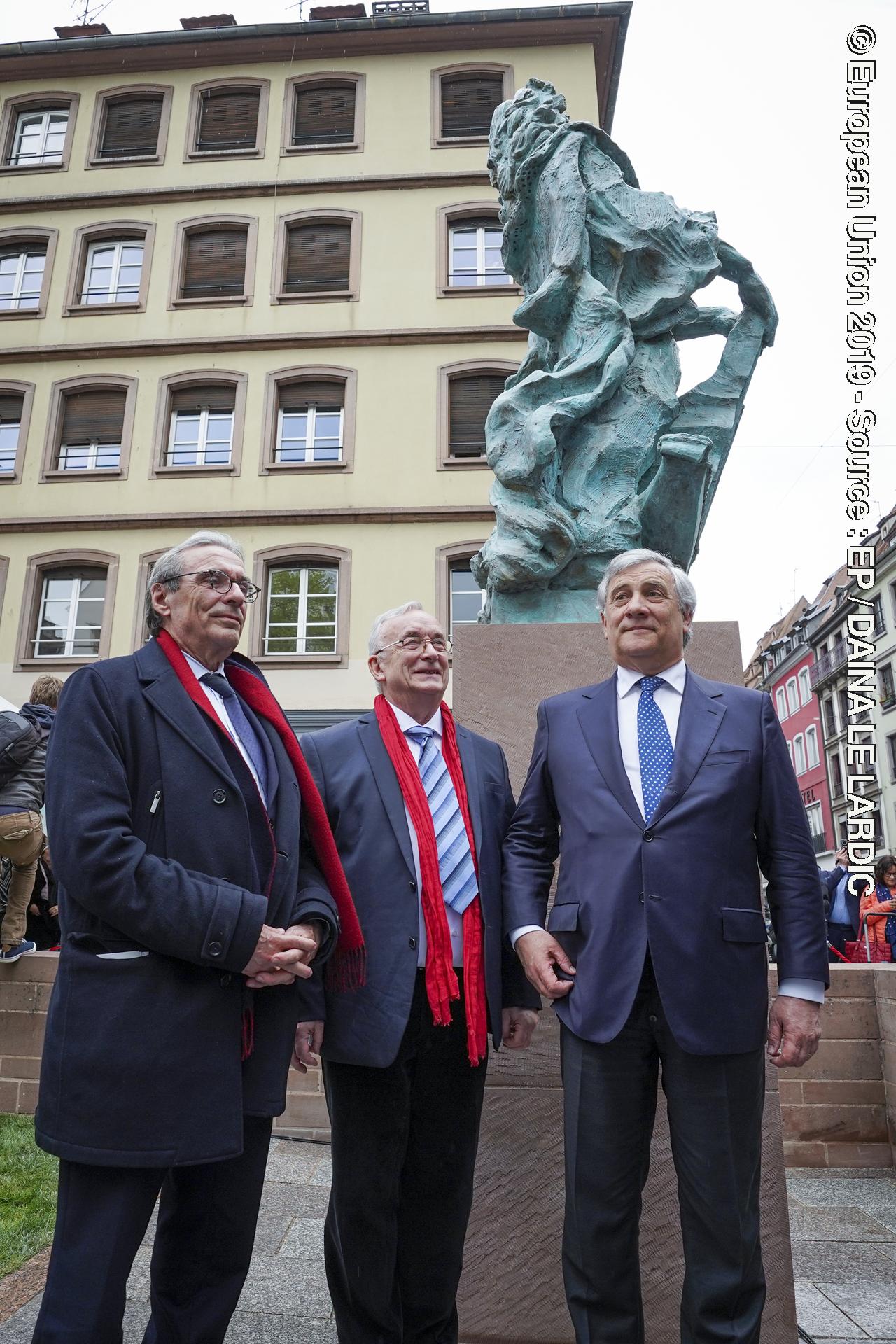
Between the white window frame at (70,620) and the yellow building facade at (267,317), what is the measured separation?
0.05 meters

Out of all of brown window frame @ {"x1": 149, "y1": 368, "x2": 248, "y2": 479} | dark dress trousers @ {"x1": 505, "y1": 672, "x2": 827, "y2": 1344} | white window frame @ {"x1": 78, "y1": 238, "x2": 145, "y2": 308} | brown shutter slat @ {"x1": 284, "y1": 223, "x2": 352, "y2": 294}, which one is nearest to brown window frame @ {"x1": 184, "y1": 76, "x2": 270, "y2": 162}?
white window frame @ {"x1": 78, "y1": 238, "x2": 145, "y2": 308}

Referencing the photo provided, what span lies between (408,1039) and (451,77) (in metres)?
20.6

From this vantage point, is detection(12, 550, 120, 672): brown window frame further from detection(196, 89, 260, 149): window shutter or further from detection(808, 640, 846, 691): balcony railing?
detection(808, 640, 846, 691): balcony railing

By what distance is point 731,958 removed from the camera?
81.5 inches

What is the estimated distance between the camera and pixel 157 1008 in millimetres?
1842

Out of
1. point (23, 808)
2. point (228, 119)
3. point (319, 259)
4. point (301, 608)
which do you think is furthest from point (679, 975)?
point (228, 119)

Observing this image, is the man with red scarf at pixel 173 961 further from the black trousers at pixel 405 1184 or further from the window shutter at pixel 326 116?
the window shutter at pixel 326 116

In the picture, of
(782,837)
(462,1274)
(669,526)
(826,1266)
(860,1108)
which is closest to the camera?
(782,837)

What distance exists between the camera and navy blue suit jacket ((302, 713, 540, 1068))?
224cm

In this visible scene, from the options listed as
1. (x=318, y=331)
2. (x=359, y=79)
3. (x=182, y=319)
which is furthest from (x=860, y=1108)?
(x=359, y=79)

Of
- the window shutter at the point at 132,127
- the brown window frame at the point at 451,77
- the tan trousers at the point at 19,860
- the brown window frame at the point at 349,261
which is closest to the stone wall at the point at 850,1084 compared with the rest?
the tan trousers at the point at 19,860

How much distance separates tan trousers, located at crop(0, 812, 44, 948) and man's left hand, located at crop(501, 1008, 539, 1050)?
416 centimetres

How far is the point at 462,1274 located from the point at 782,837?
1.57 meters

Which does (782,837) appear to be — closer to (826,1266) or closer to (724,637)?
(724,637)
